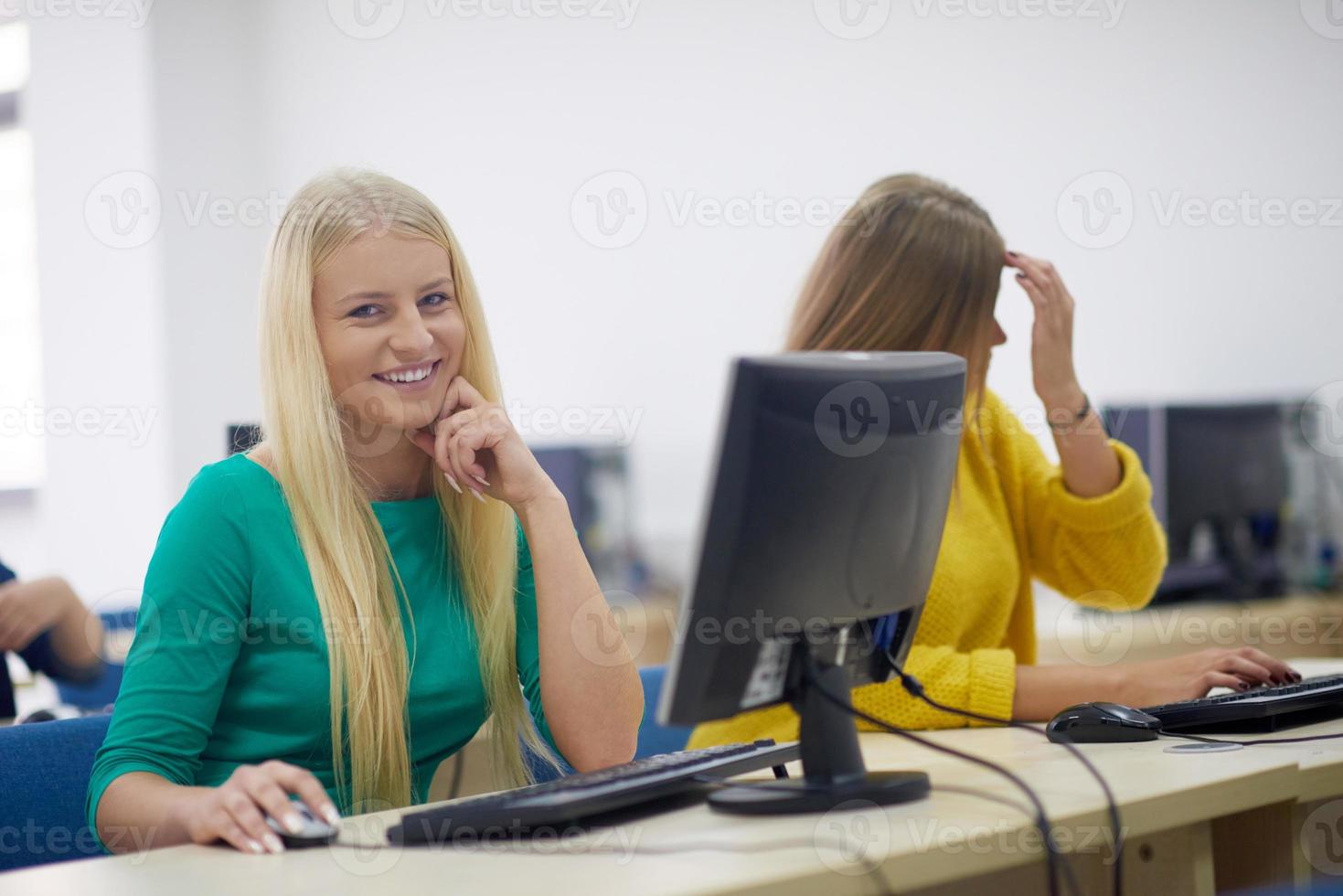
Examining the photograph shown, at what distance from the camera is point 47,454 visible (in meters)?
4.50

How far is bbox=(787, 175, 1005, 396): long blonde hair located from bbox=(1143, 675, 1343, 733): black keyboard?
533 mm

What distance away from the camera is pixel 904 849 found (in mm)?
890

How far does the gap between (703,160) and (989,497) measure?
2.46 m

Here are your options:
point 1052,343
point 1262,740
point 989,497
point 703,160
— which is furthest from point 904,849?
point 703,160

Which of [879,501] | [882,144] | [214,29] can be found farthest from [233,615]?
[214,29]

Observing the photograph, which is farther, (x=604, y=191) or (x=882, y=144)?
(x=604, y=191)

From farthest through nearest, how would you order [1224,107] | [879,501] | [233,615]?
[1224,107] < [233,615] < [879,501]

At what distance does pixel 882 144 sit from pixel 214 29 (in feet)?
8.14

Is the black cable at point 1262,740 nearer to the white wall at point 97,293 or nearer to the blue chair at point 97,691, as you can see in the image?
the blue chair at point 97,691

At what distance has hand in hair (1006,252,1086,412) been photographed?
1786 mm

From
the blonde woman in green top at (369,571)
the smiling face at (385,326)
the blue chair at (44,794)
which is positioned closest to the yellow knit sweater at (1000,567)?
the blonde woman in green top at (369,571)

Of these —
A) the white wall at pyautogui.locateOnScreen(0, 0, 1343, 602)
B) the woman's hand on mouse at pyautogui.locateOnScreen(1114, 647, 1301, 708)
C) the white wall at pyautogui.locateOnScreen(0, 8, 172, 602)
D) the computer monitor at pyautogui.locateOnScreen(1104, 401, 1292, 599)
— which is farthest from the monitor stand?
the white wall at pyautogui.locateOnScreen(0, 8, 172, 602)

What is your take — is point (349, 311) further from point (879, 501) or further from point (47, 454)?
point (47, 454)

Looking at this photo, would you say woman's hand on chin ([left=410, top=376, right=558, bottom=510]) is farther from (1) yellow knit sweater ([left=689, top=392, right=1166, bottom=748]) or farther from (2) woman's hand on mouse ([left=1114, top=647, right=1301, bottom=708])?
(2) woman's hand on mouse ([left=1114, top=647, right=1301, bottom=708])
